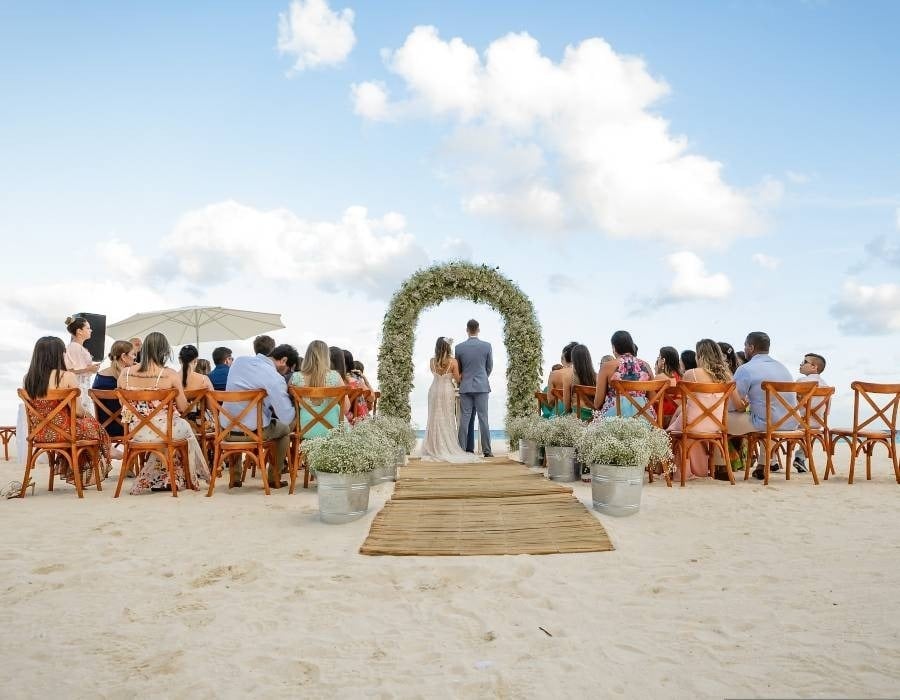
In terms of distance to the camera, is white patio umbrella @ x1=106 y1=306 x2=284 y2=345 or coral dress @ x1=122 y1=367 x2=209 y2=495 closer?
coral dress @ x1=122 y1=367 x2=209 y2=495

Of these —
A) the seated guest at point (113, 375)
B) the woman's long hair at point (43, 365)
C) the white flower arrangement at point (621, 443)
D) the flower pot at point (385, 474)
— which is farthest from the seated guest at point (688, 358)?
the woman's long hair at point (43, 365)

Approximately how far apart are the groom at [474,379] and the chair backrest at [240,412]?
432cm

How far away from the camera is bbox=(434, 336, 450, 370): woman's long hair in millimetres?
10336

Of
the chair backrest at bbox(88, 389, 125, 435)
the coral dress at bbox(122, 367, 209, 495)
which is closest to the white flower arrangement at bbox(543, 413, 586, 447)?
the coral dress at bbox(122, 367, 209, 495)

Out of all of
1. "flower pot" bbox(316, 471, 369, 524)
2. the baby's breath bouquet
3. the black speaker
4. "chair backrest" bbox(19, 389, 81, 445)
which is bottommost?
"flower pot" bbox(316, 471, 369, 524)

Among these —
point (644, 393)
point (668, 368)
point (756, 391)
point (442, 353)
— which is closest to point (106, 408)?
point (442, 353)

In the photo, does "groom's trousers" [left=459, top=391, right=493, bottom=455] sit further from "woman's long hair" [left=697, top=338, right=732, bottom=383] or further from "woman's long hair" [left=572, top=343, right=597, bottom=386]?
"woman's long hair" [left=697, top=338, right=732, bottom=383]

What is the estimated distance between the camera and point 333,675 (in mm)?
2674

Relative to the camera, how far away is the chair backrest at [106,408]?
284 inches

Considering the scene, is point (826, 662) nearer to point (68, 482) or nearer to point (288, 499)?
point (288, 499)

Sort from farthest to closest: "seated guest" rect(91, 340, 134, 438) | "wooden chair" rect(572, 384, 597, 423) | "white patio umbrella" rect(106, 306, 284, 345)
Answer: "white patio umbrella" rect(106, 306, 284, 345)
"wooden chair" rect(572, 384, 597, 423)
"seated guest" rect(91, 340, 134, 438)

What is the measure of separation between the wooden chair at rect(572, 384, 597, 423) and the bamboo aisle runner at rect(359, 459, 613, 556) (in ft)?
5.20

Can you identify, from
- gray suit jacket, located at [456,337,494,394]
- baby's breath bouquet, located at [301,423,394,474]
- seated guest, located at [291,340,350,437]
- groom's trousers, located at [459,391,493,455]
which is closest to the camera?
baby's breath bouquet, located at [301,423,394,474]

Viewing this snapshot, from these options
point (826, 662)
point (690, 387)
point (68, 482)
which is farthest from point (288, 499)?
point (826, 662)
